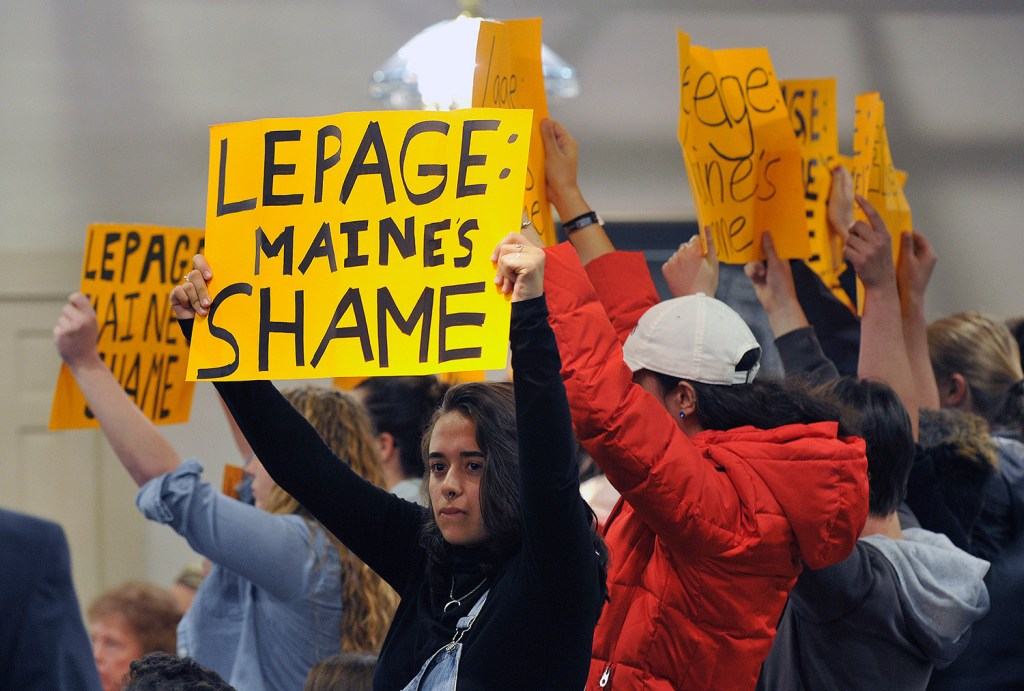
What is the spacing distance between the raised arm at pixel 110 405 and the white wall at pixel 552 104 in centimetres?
247

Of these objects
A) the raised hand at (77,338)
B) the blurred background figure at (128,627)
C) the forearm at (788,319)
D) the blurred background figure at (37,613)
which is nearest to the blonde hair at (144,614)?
the blurred background figure at (128,627)

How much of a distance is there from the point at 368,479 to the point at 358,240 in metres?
0.90

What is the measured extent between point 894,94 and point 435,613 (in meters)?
4.54

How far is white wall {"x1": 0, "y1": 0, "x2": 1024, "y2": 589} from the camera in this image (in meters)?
4.71

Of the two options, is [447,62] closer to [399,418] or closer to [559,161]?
[399,418]

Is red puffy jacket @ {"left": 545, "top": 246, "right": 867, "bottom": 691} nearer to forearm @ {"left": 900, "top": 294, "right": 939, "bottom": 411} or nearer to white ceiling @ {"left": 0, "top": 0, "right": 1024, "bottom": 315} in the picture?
forearm @ {"left": 900, "top": 294, "right": 939, "bottom": 411}

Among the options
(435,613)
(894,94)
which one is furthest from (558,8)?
(435,613)

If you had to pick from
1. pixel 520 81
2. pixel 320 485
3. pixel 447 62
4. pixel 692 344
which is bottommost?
pixel 320 485

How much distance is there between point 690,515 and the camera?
66.4 inches

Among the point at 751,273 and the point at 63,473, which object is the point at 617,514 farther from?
the point at 63,473

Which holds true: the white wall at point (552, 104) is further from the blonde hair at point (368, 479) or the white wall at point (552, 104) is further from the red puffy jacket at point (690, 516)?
the red puffy jacket at point (690, 516)

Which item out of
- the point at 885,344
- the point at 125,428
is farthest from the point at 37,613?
the point at 885,344

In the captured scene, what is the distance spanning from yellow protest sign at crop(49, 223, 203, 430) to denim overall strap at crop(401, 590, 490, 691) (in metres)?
1.45

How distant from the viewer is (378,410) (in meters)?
2.92
